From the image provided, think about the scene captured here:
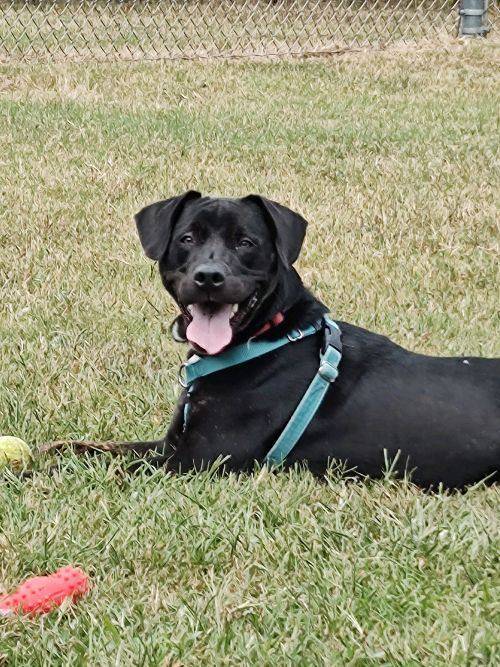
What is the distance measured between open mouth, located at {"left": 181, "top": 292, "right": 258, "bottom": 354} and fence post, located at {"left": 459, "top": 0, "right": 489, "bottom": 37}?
12.5m

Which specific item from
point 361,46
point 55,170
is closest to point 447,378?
point 55,170

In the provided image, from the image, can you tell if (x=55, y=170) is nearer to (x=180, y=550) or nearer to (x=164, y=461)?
(x=164, y=461)

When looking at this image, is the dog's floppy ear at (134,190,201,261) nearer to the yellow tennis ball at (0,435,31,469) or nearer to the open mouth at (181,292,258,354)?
the open mouth at (181,292,258,354)

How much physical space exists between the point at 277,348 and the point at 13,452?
994 millimetres

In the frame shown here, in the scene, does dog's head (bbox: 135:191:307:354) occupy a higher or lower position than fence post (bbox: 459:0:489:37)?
lower

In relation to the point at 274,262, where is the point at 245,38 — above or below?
above

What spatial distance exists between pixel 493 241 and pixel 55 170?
134 inches

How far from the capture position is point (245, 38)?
15.4m

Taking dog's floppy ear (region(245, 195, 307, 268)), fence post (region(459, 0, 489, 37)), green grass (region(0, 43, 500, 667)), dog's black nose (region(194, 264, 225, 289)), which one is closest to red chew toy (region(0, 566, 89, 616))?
green grass (region(0, 43, 500, 667))

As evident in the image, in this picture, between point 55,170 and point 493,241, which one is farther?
point 55,170

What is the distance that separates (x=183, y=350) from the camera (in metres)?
5.36

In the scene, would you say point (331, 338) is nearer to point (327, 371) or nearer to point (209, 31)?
point (327, 371)

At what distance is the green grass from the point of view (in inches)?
117

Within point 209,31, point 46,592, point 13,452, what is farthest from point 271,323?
point 209,31
